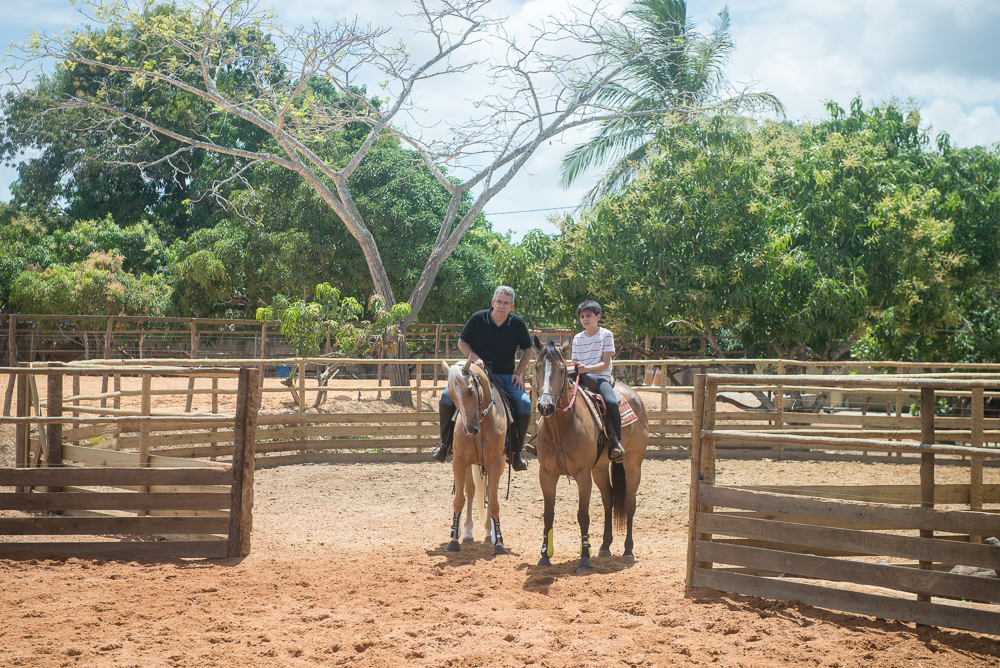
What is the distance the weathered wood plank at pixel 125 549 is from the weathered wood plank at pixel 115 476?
1.51 ft

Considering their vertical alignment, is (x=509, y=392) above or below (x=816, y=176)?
below

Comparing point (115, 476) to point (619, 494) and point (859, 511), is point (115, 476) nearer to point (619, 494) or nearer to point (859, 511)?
point (619, 494)

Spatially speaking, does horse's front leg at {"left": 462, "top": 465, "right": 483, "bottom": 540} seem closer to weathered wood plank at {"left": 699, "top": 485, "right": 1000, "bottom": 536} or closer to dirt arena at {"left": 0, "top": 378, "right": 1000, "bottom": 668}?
dirt arena at {"left": 0, "top": 378, "right": 1000, "bottom": 668}

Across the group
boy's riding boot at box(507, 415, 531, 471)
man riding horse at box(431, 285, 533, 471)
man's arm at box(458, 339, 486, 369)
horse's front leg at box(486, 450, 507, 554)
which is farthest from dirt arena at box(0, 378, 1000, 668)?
man's arm at box(458, 339, 486, 369)

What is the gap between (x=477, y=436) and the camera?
5965 mm

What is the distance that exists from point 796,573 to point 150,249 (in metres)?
27.1

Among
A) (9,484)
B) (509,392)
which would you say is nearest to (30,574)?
(9,484)

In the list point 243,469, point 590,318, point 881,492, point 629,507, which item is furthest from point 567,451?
point 243,469

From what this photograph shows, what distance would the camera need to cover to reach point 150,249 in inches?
1043

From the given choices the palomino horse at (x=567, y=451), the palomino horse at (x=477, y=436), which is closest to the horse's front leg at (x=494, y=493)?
the palomino horse at (x=477, y=436)

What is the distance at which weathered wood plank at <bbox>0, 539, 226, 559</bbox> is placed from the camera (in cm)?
535

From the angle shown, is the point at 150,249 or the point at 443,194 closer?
the point at 443,194

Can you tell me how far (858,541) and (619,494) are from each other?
2.21 meters

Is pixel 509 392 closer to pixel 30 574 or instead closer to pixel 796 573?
pixel 796 573
